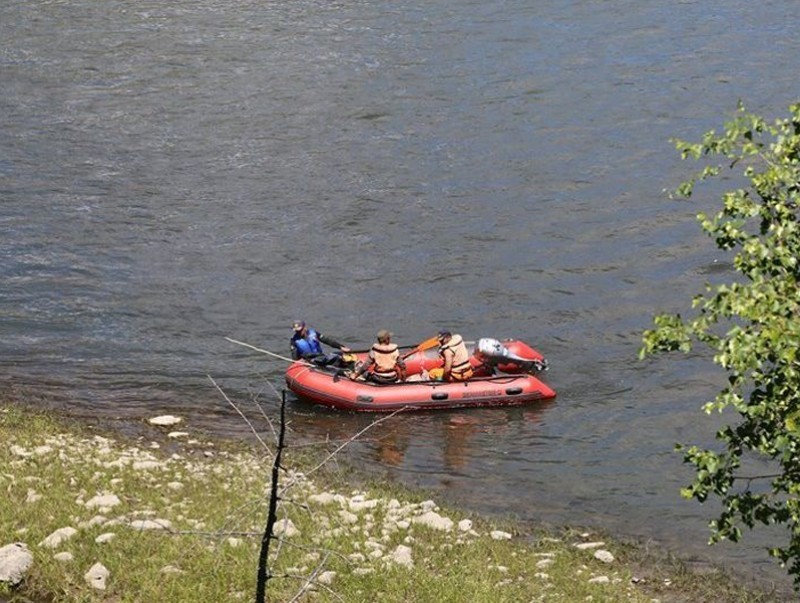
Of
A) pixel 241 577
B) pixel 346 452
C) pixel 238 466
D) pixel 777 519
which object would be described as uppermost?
pixel 777 519

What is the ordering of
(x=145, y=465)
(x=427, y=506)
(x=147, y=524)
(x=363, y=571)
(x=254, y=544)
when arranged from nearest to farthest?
(x=363, y=571) < (x=254, y=544) < (x=147, y=524) < (x=145, y=465) < (x=427, y=506)

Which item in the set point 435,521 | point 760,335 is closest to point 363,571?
point 435,521

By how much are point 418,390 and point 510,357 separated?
193 centimetres

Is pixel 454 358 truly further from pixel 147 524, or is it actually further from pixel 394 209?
pixel 147 524

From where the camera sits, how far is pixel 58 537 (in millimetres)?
13672

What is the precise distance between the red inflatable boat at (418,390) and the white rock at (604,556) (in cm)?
763

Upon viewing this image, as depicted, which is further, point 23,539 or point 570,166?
point 570,166

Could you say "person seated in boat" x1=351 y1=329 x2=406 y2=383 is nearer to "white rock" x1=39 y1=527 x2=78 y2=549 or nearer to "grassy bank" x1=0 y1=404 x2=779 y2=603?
"grassy bank" x1=0 y1=404 x2=779 y2=603

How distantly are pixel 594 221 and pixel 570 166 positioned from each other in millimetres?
3427

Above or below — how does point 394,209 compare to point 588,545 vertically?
below

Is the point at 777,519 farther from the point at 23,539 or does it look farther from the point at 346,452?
the point at 346,452

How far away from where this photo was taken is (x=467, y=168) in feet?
114

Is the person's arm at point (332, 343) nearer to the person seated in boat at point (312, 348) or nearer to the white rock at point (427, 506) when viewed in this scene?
the person seated in boat at point (312, 348)

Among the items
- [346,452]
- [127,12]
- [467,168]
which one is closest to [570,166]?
[467,168]
